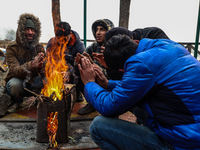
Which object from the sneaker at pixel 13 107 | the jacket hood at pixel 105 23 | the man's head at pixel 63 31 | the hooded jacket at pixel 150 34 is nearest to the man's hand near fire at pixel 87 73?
the hooded jacket at pixel 150 34

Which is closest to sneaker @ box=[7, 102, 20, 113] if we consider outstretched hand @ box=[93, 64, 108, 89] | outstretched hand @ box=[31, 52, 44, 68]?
outstretched hand @ box=[31, 52, 44, 68]

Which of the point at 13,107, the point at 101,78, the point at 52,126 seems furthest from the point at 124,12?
the point at 52,126

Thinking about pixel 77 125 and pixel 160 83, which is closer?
pixel 160 83

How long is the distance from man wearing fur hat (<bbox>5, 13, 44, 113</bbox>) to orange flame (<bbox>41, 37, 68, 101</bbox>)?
0.28 meters

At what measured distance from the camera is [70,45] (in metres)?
4.91

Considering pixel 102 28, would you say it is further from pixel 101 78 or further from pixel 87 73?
pixel 87 73

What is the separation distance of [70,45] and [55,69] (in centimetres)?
141

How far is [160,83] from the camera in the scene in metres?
1.71

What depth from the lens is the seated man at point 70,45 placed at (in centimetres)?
445

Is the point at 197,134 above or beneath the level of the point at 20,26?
beneath

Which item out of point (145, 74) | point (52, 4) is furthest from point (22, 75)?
point (52, 4)

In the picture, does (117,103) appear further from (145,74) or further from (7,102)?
(7,102)

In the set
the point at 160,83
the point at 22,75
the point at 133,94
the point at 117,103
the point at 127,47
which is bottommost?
the point at 22,75

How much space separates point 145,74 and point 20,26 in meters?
3.97
